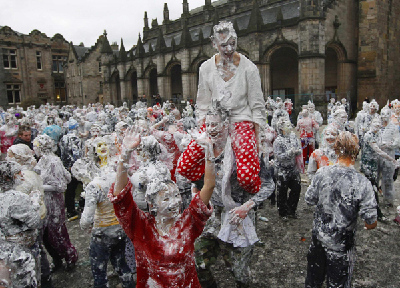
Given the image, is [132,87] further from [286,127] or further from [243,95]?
[243,95]

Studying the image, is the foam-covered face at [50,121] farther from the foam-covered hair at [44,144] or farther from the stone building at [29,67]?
the stone building at [29,67]

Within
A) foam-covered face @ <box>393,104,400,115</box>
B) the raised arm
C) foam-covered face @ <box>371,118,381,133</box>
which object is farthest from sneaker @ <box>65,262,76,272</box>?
foam-covered face @ <box>393,104,400,115</box>

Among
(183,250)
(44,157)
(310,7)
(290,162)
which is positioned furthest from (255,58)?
(183,250)

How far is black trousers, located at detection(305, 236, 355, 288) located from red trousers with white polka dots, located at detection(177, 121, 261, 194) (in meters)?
0.97

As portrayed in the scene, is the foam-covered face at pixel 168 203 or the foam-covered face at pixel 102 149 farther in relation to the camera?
the foam-covered face at pixel 102 149

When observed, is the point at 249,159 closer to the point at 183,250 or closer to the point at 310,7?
the point at 183,250

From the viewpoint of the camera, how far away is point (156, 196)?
2.05 m

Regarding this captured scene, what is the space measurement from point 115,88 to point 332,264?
36.8m

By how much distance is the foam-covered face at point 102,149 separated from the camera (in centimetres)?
377

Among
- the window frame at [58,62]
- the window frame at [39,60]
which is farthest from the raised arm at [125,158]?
the window frame at [58,62]

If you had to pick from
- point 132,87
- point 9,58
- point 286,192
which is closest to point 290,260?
point 286,192

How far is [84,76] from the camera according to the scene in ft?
134

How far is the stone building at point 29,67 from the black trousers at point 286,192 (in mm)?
36238

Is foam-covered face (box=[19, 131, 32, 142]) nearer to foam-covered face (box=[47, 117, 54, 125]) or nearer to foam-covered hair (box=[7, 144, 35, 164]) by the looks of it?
foam-covered face (box=[47, 117, 54, 125])
